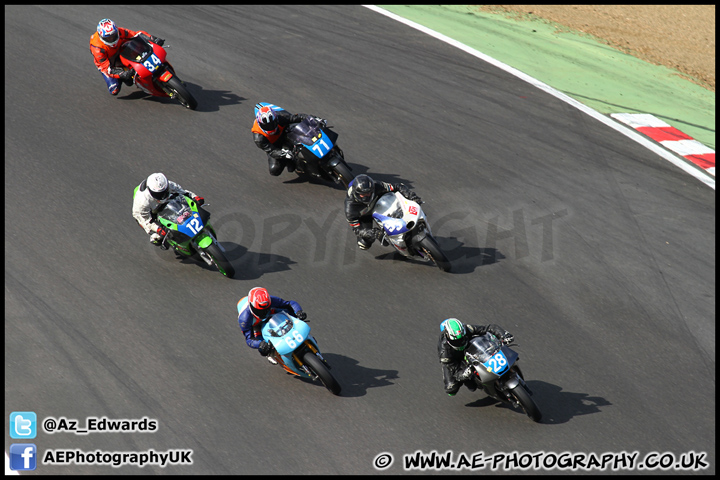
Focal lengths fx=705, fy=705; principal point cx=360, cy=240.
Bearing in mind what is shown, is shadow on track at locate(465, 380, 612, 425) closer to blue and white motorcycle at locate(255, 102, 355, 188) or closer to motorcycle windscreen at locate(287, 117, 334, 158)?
blue and white motorcycle at locate(255, 102, 355, 188)

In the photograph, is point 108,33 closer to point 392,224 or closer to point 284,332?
point 392,224

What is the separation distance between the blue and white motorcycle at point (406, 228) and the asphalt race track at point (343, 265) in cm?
39

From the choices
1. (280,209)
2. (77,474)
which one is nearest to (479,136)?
(280,209)

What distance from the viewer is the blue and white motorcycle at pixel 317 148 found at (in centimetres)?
1359

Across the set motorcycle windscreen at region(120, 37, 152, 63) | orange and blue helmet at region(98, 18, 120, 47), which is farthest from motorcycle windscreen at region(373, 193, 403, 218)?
orange and blue helmet at region(98, 18, 120, 47)

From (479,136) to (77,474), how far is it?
10840 mm

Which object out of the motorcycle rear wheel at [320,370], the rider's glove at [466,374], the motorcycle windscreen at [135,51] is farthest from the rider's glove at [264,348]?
the motorcycle windscreen at [135,51]

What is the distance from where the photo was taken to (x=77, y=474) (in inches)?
348

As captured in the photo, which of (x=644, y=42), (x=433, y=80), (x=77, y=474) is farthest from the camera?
(x=644, y=42)

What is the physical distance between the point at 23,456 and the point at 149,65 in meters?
9.28

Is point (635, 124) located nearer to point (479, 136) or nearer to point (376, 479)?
point (479, 136)

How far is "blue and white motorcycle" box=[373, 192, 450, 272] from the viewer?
11.9m

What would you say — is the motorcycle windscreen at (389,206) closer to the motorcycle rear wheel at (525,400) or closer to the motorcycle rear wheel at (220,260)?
the motorcycle rear wheel at (220,260)

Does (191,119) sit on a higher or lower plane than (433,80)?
lower
